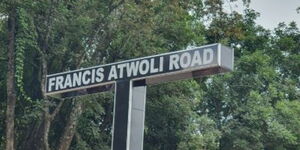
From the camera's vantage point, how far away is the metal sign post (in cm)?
585

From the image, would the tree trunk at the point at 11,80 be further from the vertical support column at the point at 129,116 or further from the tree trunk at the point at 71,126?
the vertical support column at the point at 129,116

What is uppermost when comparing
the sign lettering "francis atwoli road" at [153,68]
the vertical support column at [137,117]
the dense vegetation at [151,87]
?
the dense vegetation at [151,87]

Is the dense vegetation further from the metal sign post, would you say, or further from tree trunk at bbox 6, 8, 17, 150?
the metal sign post

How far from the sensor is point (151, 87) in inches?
520

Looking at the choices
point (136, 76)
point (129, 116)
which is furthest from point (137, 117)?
point (136, 76)

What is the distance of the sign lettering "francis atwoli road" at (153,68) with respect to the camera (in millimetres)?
5812

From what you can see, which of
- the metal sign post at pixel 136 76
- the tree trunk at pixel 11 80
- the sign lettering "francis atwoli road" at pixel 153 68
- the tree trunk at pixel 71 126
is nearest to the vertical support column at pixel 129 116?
the metal sign post at pixel 136 76

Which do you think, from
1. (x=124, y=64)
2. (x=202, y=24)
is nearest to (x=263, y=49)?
(x=202, y=24)

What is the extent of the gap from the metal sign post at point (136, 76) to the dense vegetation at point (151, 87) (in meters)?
4.48

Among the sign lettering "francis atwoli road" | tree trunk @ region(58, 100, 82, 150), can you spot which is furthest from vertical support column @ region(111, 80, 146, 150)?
tree trunk @ region(58, 100, 82, 150)

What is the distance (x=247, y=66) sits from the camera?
15.8 m

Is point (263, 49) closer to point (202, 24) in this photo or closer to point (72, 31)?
point (202, 24)

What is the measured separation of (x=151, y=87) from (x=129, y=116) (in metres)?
7.04

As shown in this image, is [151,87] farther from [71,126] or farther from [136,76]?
[136,76]
